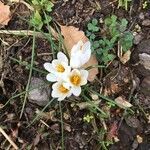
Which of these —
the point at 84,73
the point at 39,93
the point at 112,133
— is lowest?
the point at 112,133

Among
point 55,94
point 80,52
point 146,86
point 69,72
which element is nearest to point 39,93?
point 55,94

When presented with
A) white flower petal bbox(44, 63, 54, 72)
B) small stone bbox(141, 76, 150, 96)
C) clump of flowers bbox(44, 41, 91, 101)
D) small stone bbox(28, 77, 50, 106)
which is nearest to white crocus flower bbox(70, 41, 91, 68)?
clump of flowers bbox(44, 41, 91, 101)

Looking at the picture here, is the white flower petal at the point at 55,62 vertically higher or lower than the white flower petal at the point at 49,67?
higher

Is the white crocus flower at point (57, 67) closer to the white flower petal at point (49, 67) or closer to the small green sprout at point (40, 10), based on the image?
the white flower petal at point (49, 67)

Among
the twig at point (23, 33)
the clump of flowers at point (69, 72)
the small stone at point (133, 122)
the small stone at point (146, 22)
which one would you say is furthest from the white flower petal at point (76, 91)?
the small stone at point (146, 22)

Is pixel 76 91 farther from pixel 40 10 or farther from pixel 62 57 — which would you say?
Answer: pixel 40 10

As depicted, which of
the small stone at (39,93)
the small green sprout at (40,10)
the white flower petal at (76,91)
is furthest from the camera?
the small green sprout at (40,10)

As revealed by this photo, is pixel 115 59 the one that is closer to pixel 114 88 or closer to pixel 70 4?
pixel 114 88
